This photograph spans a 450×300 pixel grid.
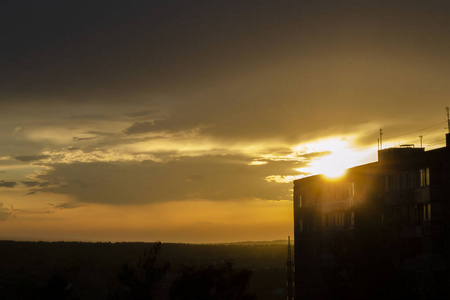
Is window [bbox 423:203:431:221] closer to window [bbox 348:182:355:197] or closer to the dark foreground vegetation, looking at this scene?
window [bbox 348:182:355:197]

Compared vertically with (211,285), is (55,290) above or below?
below

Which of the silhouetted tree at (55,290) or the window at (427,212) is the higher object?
the window at (427,212)

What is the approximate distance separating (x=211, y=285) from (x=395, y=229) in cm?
2492

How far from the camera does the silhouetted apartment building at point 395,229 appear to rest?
65188mm

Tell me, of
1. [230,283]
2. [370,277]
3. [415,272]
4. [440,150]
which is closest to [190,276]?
[230,283]

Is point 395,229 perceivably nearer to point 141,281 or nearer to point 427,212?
point 427,212

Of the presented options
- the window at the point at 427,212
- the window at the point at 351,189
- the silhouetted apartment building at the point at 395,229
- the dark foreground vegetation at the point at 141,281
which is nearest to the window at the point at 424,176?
the silhouetted apartment building at the point at 395,229

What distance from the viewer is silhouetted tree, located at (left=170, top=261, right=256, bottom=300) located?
193 feet

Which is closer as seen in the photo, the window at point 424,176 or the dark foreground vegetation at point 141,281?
the dark foreground vegetation at point 141,281

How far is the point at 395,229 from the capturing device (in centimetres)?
7212

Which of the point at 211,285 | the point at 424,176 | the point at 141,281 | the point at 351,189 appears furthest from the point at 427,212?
the point at 141,281

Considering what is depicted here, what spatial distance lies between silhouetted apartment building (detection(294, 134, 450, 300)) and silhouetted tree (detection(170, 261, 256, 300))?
1373cm

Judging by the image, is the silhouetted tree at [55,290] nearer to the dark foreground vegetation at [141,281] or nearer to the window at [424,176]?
the dark foreground vegetation at [141,281]

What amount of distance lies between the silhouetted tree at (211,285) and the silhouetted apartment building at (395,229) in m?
13.7
